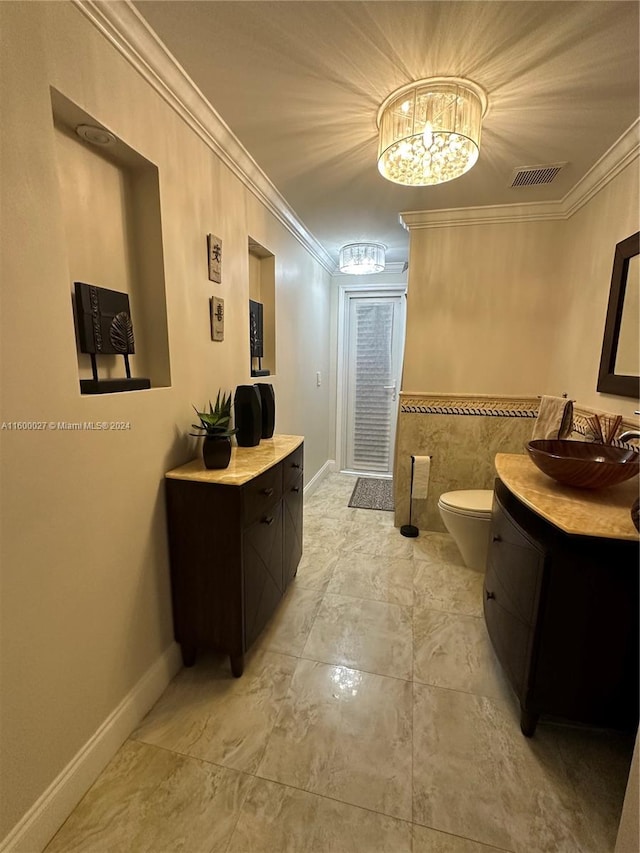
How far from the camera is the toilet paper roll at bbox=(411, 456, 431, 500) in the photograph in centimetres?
272

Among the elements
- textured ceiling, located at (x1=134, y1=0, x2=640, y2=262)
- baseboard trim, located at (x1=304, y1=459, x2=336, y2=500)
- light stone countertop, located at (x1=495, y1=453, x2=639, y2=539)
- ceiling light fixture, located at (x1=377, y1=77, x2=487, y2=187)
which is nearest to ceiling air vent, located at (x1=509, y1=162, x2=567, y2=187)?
textured ceiling, located at (x1=134, y1=0, x2=640, y2=262)

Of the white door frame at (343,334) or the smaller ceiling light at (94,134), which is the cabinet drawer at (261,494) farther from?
the white door frame at (343,334)

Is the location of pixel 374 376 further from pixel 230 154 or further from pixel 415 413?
pixel 230 154

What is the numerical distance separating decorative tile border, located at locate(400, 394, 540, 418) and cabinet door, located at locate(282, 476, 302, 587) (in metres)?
1.21

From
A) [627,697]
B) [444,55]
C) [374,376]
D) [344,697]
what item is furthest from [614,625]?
[374,376]

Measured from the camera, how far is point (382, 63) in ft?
4.10

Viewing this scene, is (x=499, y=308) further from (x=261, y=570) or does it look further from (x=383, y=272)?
(x=261, y=570)

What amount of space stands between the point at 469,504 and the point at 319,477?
6.28 feet

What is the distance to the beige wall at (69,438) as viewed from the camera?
34.5 inches

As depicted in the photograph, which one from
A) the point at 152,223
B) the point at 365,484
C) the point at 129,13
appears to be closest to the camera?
the point at 129,13

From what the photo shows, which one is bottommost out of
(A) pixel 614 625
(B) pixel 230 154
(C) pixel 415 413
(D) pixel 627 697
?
(D) pixel 627 697

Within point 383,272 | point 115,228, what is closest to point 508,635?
point 115,228

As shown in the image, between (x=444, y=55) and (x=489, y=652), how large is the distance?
2.38 m

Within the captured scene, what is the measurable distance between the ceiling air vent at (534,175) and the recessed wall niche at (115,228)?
1.87 m
